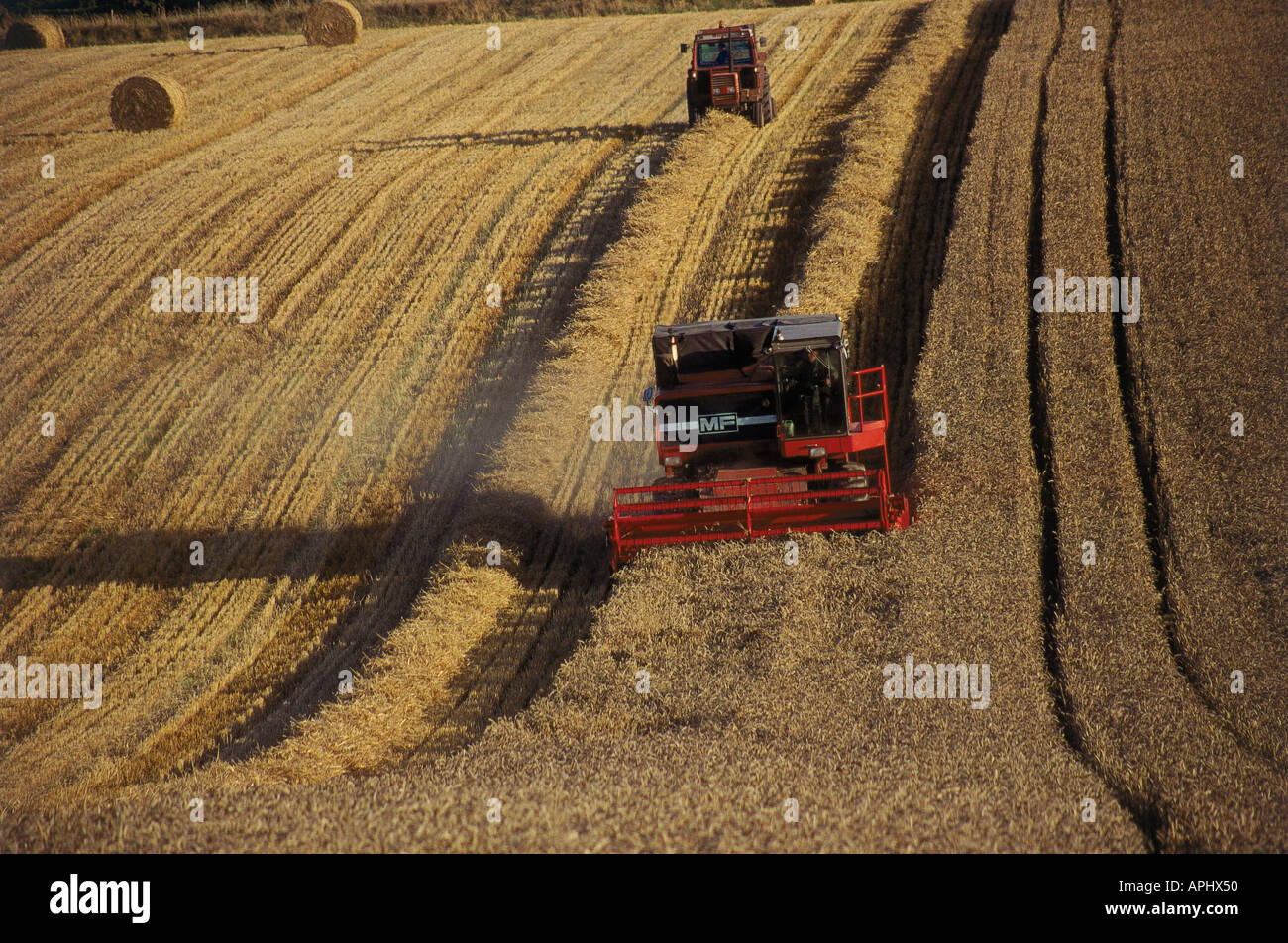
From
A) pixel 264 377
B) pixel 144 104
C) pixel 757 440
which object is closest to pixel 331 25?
pixel 144 104

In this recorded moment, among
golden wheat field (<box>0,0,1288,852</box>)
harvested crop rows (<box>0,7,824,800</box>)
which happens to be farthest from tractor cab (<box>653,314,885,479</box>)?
harvested crop rows (<box>0,7,824,800</box>)

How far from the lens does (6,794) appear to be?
7.89 meters

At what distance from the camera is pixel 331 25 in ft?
101

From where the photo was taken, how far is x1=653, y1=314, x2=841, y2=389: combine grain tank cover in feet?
35.0

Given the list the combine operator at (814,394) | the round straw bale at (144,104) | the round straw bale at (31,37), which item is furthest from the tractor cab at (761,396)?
the round straw bale at (31,37)

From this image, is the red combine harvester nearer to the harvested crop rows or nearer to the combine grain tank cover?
the combine grain tank cover

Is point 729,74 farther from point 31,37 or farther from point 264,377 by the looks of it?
point 31,37

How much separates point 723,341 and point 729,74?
40.2ft

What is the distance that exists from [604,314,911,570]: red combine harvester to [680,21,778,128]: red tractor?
1200cm

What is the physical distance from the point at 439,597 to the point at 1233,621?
7.11m

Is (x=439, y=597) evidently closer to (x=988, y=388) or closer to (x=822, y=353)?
(x=822, y=353)

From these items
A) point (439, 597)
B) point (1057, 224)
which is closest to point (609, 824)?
point (439, 597)

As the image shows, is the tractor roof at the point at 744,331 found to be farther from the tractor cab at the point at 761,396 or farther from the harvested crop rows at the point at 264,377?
the harvested crop rows at the point at 264,377

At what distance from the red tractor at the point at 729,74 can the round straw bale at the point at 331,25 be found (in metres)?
14.1
